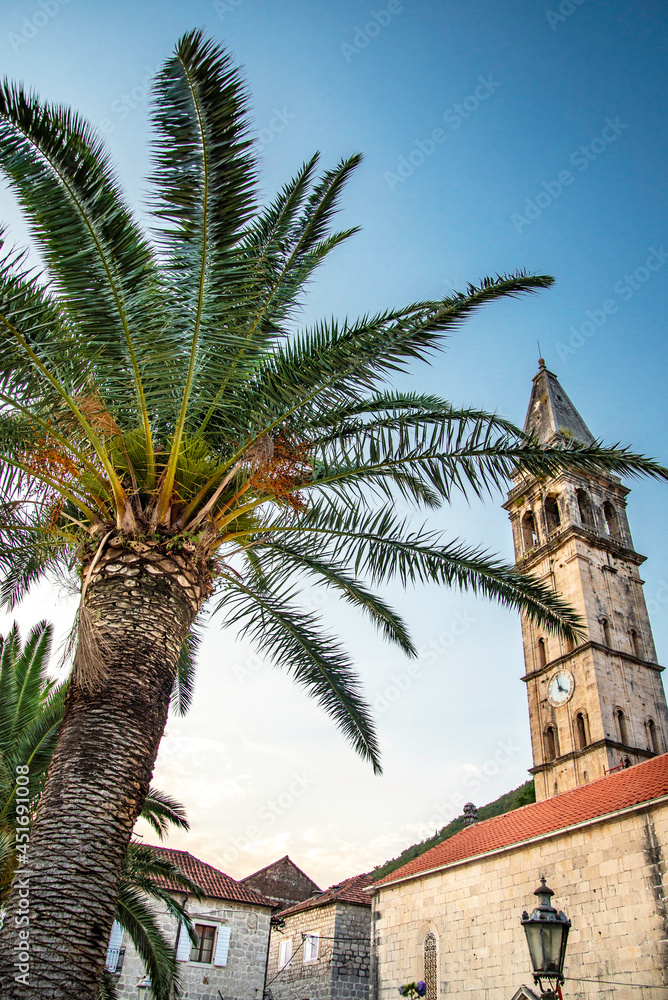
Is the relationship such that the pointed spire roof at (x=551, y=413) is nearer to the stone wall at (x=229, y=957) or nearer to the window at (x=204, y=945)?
the stone wall at (x=229, y=957)

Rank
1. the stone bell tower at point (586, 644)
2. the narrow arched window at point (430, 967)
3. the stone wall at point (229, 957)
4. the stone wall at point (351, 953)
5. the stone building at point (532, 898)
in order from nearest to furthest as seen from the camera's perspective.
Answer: the stone building at point (532, 898)
the narrow arched window at point (430, 967)
the stone wall at point (229, 957)
the stone wall at point (351, 953)
the stone bell tower at point (586, 644)

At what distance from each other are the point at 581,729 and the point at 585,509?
10.3m

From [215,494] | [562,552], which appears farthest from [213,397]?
[562,552]

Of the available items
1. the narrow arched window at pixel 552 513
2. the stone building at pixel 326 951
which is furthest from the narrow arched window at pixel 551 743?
the narrow arched window at pixel 552 513

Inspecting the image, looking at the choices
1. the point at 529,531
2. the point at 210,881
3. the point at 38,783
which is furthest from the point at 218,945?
the point at 529,531

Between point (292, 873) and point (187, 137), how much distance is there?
116 ft

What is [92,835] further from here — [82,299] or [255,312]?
[255,312]

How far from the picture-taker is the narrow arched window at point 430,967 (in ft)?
54.4

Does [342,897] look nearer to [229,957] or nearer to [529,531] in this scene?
[229,957]

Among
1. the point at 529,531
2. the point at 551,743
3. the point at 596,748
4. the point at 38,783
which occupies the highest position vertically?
the point at 529,531

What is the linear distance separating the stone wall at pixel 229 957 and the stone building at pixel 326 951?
52.9 inches

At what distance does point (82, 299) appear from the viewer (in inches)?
220

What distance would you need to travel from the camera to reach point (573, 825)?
13820 millimetres

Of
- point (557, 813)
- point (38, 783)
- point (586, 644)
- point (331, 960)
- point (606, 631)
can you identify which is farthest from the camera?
point (606, 631)
